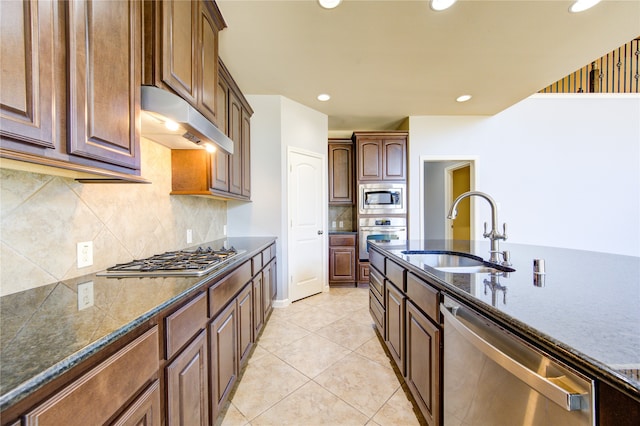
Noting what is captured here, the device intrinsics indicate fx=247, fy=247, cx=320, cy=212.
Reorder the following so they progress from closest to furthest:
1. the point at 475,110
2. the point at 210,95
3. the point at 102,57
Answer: the point at 102,57, the point at 210,95, the point at 475,110

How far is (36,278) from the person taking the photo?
3.19ft

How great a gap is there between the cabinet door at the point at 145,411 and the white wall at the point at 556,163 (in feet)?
12.5

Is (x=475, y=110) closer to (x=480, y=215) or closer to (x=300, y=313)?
(x=480, y=215)

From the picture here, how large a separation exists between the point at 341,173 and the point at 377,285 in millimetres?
2458

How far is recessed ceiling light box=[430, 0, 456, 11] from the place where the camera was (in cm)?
177

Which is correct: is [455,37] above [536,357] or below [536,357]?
above

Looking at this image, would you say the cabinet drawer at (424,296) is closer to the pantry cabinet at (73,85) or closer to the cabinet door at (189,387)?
the cabinet door at (189,387)

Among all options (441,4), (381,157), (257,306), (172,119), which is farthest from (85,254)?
(381,157)

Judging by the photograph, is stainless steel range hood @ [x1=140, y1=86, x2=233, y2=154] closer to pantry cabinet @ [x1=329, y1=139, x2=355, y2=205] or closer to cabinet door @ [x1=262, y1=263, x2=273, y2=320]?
cabinet door @ [x1=262, y1=263, x2=273, y2=320]

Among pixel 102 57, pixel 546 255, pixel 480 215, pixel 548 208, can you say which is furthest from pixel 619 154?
pixel 102 57

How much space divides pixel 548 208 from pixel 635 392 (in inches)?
188

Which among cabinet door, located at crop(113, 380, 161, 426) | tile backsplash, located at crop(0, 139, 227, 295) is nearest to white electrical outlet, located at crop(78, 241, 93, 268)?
tile backsplash, located at crop(0, 139, 227, 295)

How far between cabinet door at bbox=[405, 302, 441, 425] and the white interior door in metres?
2.05

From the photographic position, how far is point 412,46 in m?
2.29
